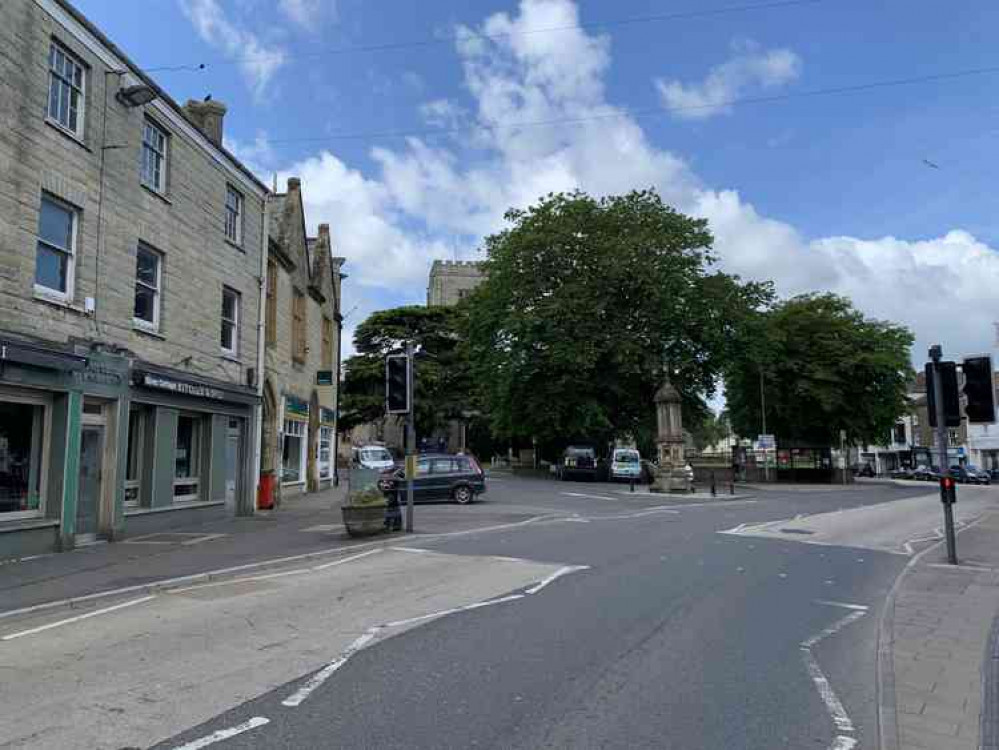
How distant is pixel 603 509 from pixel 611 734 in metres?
19.2

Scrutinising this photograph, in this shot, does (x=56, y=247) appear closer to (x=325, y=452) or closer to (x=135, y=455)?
(x=135, y=455)

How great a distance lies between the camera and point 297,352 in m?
26.2

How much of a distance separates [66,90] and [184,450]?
26.4ft

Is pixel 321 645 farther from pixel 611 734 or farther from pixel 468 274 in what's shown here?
pixel 468 274

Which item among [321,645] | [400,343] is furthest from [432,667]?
[400,343]

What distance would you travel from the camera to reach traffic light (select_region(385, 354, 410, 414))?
51.2ft

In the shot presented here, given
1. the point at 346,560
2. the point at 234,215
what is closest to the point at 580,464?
the point at 234,215

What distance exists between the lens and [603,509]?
23.7 metres

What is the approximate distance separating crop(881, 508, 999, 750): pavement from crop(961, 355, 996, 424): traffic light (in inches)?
91.5

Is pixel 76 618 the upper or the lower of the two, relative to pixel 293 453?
lower

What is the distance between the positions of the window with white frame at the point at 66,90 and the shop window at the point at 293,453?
12619mm

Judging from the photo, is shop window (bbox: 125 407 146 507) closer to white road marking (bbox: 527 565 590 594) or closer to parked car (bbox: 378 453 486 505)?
white road marking (bbox: 527 565 590 594)

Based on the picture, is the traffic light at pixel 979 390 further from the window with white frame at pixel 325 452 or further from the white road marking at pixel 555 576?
the window with white frame at pixel 325 452

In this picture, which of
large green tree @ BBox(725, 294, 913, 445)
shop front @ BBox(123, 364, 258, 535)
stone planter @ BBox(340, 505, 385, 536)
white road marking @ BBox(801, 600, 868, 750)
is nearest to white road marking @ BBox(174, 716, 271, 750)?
white road marking @ BBox(801, 600, 868, 750)
